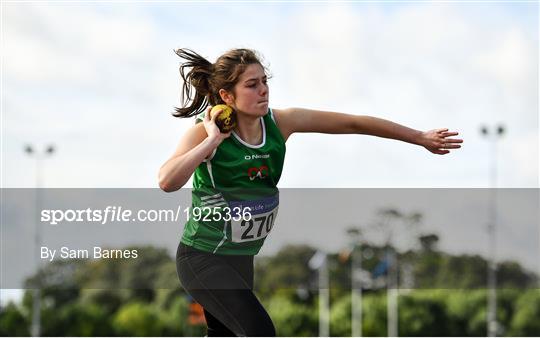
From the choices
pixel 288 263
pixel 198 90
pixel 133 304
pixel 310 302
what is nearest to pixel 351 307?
pixel 310 302

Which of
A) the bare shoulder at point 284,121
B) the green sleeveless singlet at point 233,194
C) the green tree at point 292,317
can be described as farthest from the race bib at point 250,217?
the green tree at point 292,317

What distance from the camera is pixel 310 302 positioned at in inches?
2334

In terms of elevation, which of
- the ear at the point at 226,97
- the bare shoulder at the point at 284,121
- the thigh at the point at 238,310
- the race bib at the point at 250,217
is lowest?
the thigh at the point at 238,310

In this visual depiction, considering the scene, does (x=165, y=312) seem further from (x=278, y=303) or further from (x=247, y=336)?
(x=247, y=336)

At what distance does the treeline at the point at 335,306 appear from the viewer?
5034cm

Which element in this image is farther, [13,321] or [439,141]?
[13,321]

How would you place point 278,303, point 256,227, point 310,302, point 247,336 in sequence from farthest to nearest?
point 310,302 → point 278,303 → point 256,227 → point 247,336

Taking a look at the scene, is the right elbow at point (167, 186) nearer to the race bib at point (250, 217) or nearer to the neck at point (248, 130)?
the race bib at point (250, 217)

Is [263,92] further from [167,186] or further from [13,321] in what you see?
[13,321]

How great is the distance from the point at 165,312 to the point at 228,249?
51822mm

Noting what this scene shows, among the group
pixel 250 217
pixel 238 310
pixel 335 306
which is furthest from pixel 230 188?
pixel 335 306

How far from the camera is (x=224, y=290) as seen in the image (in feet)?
18.9

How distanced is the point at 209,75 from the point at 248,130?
435mm

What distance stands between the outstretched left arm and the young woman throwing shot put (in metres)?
0.16
